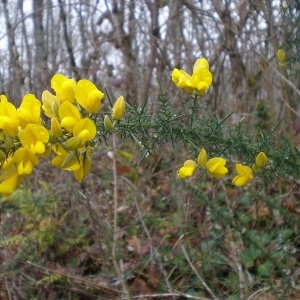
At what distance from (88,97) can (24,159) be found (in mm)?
184

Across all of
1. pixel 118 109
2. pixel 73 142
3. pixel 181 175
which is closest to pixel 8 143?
pixel 73 142

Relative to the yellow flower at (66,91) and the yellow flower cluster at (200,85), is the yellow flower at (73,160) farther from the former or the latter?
the yellow flower cluster at (200,85)

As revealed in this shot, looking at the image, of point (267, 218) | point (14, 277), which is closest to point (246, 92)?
point (267, 218)

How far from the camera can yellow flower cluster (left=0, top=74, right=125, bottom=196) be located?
1.12m

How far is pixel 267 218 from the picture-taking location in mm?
2844

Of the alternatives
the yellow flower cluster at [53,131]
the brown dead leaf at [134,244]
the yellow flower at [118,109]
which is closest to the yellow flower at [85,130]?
the yellow flower cluster at [53,131]

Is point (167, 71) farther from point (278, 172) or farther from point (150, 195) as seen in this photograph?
point (278, 172)

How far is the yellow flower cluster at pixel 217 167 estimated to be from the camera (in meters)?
1.35

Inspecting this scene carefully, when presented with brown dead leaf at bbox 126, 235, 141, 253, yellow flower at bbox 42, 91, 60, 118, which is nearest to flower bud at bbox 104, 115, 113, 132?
yellow flower at bbox 42, 91, 60, 118

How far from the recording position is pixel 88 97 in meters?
1.17

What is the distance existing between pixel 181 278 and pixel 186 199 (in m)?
0.56

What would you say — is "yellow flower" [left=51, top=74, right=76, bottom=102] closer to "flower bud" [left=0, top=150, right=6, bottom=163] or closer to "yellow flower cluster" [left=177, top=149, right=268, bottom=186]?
"flower bud" [left=0, top=150, right=6, bottom=163]

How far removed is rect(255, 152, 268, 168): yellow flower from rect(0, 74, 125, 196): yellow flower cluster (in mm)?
459

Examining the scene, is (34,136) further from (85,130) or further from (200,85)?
(200,85)
